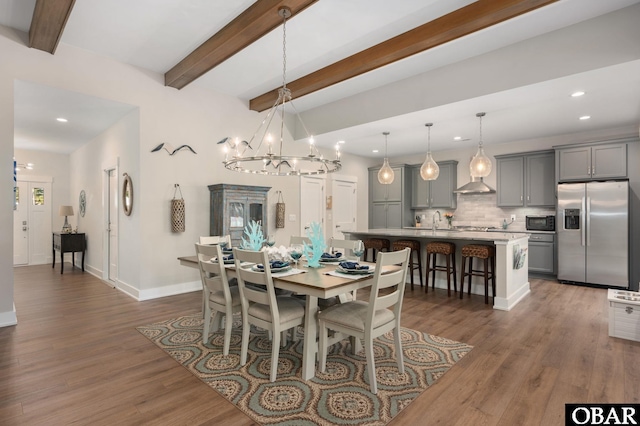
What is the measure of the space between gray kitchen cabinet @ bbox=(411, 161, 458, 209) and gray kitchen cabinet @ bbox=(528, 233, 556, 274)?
175 centimetres

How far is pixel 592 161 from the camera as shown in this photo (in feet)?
17.8

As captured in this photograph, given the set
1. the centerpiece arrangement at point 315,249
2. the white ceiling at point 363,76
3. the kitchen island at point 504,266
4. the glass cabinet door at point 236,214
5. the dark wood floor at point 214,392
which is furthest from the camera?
the glass cabinet door at point 236,214

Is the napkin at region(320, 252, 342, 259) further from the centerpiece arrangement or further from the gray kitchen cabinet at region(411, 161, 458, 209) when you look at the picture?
the gray kitchen cabinet at region(411, 161, 458, 209)

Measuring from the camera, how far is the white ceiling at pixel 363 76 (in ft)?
10.4

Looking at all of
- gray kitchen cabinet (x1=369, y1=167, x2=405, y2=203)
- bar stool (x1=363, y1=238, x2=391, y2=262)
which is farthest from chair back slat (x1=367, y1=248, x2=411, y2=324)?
gray kitchen cabinet (x1=369, y1=167, x2=405, y2=203)

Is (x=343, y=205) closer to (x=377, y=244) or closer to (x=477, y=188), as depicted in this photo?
(x=377, y=244)

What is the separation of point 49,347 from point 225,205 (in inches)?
102

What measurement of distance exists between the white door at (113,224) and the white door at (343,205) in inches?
164

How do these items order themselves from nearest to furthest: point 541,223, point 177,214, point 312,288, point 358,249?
1. point 312,288
2. point 358,249
3. point 177,214
4. point 541,223

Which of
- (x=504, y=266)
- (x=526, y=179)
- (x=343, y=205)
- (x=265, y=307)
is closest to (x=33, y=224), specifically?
(x=343, y=205)

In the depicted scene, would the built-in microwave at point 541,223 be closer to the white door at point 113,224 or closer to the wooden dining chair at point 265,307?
the wooden dining chair at point 265,307

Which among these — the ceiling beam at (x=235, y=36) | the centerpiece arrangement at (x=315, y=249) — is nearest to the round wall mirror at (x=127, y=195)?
the ceiling beam at (x=235, y=36)

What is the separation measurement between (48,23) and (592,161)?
7.53 meters

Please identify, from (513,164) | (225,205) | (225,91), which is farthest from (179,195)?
(513,164)
